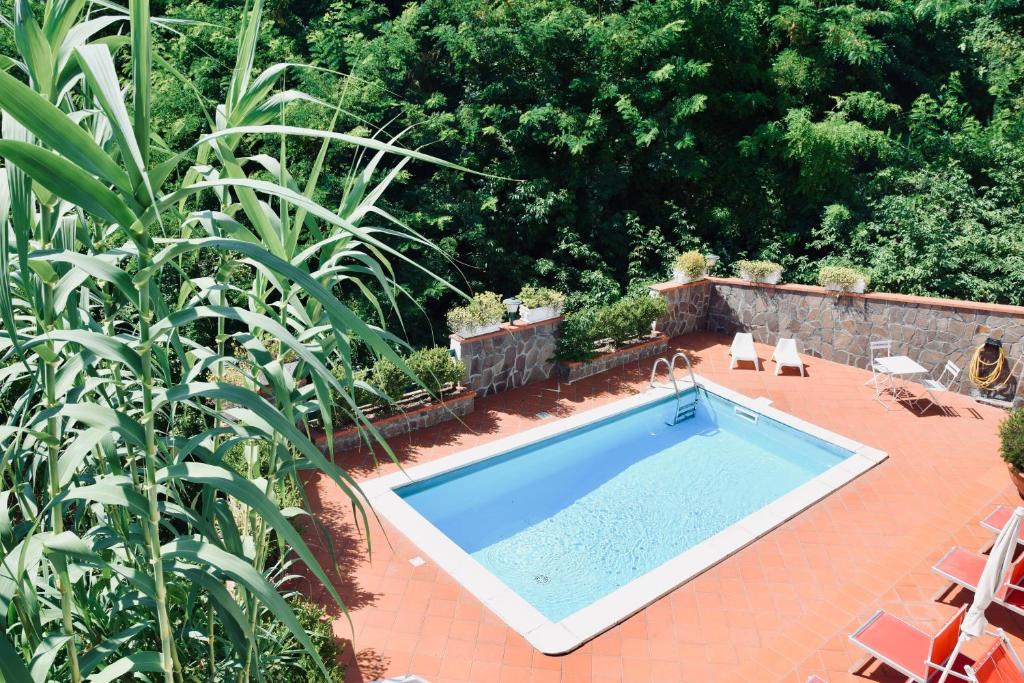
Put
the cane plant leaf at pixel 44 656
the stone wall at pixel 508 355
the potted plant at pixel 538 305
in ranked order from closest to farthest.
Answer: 1. the cane plant leaf at pixel 44 656
2. the stone wall at pixel 508 355
3. the potted plant at pixel 538 305

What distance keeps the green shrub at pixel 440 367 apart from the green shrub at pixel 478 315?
398mm

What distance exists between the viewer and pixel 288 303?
8.34 feet

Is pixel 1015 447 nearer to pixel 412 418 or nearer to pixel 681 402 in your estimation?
pixel 681 402

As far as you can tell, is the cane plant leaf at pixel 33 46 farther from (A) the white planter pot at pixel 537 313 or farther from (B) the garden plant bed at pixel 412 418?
(A) the white planter pot at pixel 537 313

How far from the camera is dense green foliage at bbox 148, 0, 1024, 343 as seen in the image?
11812 millimetres

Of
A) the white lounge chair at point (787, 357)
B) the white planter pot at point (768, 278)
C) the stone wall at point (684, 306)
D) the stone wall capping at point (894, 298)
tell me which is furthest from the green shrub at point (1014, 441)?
the stone wall at point (684, 306)

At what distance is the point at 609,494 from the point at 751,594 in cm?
217

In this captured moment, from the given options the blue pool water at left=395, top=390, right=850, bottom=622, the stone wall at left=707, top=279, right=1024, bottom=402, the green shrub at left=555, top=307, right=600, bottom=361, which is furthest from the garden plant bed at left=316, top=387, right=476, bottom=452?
the stone wall at left=707, top=279, right=1024, bottom=402

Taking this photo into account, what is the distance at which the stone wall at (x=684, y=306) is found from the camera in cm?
1150

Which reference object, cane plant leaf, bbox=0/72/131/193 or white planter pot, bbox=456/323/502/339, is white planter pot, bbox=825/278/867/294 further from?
cane plant leaf, bbox=0/72/131/193

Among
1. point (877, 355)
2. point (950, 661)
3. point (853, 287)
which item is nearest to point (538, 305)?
point (853, 287)

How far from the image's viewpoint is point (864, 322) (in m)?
10.7

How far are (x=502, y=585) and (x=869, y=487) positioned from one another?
162 inches

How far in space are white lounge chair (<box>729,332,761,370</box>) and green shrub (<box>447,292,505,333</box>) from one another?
3.53 meters
